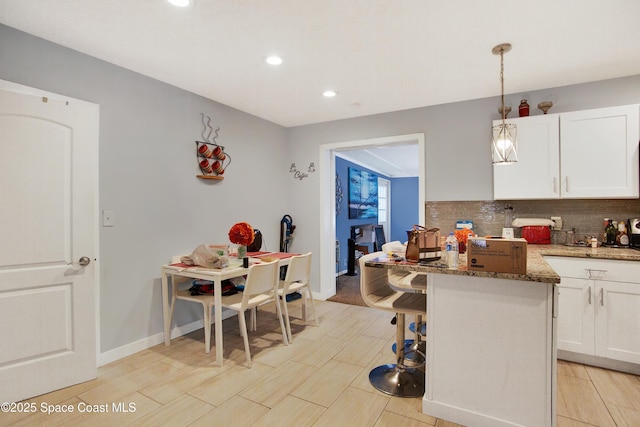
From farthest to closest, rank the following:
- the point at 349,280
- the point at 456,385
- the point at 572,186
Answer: the point at 349,280 < the point at 572,186 < the point at 456,385

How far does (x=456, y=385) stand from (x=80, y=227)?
278 cm

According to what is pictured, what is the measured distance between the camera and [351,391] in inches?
89.6

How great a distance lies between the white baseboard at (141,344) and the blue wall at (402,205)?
7246 millimetres

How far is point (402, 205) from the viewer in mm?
9812

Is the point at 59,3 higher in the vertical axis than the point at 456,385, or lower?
higher

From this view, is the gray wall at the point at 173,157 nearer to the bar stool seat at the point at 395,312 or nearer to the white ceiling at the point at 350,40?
the white ceiling at the point at 350,40

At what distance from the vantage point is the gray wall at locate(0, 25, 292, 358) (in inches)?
97.5

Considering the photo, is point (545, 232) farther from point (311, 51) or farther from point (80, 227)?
point (80, 227)

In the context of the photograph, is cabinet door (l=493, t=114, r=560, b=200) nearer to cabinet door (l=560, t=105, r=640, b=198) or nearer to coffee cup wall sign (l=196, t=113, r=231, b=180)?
cabinet door (l=560, t=105, r=640, b=198)

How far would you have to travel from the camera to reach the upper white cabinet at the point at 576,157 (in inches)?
109

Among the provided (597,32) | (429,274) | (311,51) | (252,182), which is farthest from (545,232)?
(252,182)

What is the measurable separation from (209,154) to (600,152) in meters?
3.72

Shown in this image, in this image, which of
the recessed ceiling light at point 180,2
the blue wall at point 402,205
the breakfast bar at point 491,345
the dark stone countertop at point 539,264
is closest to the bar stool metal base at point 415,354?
the breakfast bar at point 491,345

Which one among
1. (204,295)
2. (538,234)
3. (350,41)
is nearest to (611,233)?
(538,234)
